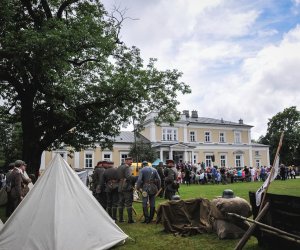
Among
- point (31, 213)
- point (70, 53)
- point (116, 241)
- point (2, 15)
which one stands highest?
point (2, 15)

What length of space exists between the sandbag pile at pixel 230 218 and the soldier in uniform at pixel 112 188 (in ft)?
13.0

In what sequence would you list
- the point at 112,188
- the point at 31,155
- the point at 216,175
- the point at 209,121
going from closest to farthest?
the point at 112,188 < the point at 31,155 < the point at 216,175 < the point at 209,121

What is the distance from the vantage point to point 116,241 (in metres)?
7.07

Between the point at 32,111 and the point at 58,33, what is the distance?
5.05 m

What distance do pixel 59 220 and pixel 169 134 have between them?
157 ft

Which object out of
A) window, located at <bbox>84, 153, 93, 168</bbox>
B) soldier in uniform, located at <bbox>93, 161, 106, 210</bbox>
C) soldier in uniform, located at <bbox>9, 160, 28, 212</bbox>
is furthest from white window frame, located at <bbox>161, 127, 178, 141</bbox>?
soldier in uniform, located at <bbox>9, 160, 28, 212</bbox>

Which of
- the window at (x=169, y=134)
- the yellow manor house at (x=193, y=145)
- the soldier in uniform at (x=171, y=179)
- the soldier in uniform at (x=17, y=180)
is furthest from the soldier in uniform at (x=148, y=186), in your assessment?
the window at (x=169, y=134)

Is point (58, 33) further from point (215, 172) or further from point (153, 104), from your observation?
point (215, 172)

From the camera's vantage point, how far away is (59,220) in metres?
6.55

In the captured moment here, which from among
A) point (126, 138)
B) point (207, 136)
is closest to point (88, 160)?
point (126, 138)

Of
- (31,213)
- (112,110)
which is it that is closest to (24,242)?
(31,213)

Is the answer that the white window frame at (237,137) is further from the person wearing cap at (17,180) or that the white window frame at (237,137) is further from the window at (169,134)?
the person wearing cap at (17,180)

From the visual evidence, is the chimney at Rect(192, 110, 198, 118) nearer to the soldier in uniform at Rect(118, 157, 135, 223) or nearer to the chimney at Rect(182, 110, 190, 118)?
the chimney at Rect(182, 110, 190, 118)

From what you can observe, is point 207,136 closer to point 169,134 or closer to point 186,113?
→ point 186,113
